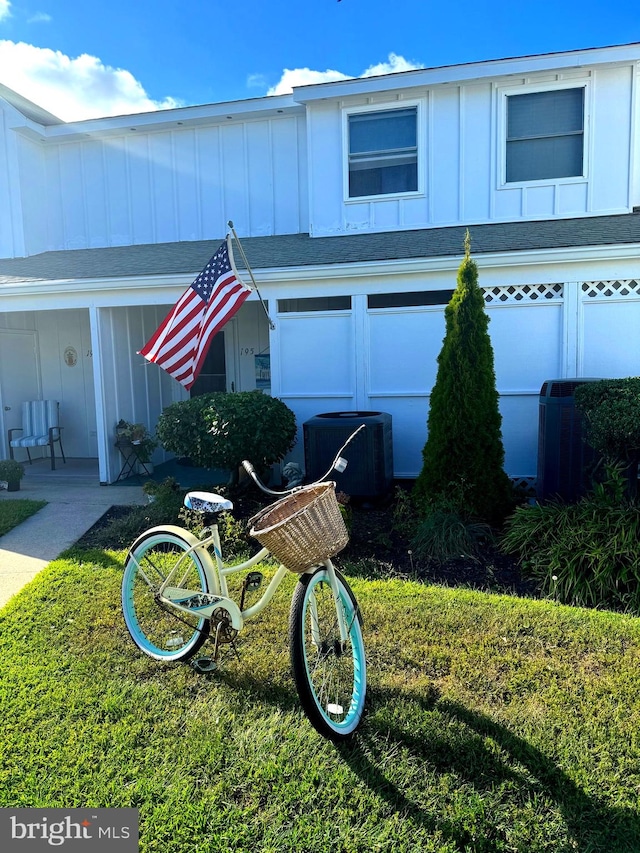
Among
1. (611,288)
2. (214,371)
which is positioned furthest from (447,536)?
(214,371)

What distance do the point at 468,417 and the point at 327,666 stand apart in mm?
3306

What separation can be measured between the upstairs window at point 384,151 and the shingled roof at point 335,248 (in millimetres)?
839

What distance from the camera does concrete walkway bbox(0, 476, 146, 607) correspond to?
17.0 feet

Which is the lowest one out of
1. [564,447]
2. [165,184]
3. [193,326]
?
[564,447]

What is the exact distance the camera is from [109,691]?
Result: 10.7 ft

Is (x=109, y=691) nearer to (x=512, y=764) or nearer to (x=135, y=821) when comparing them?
(x=135, y=821)

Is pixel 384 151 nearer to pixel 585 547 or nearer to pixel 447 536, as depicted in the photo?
pixel 447 536

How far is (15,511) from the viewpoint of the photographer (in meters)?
6.74

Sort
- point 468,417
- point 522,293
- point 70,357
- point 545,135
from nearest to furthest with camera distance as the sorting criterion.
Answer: point 468,417
point 522,293
point 545,135
point 70,357

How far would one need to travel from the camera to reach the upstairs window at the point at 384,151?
898 cm

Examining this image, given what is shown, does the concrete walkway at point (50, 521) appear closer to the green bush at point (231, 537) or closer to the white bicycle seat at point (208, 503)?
the green bush at point (231, 537)

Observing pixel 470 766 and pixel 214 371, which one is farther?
pixel 214 371

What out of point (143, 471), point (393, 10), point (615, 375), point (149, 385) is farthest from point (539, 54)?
point (143, 471)

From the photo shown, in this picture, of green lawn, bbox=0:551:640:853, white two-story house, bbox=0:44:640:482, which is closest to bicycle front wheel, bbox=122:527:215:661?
green lawn, bbox=0:551:640:853
